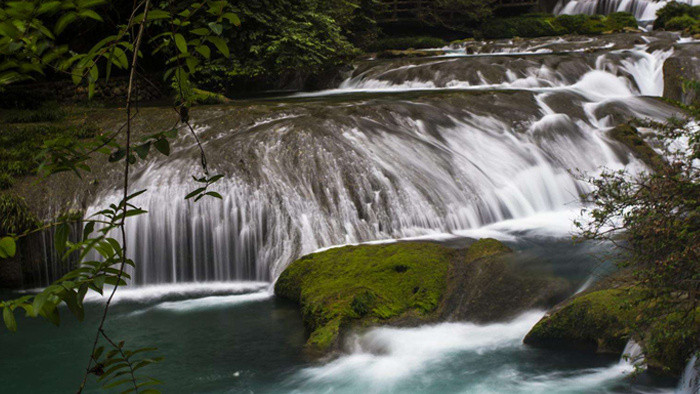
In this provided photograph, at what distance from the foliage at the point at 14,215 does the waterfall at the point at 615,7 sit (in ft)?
78.7

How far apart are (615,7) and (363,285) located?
24656 mm

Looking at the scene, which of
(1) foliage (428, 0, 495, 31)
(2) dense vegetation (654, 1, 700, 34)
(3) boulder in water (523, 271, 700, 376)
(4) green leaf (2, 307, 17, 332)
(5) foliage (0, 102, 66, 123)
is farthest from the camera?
(1) foliage (428, 0, 495, 31)

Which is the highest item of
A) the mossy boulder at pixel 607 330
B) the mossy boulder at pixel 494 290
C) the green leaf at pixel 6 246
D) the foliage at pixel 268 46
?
the foliage at pixel 268 46

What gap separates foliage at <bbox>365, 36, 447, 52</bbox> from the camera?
26.5 meters

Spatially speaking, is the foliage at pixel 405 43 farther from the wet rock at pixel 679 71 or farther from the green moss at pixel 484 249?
the green moss at pixel 484 249

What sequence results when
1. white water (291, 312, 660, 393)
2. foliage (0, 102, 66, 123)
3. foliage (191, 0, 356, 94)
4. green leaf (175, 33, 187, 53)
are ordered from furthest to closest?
foliage (191, 0, 356, 94) → foliage (0, 102, 66, 123) → white water (291, 312, 660, 393) → green leaf (175, 33, 187, 53)

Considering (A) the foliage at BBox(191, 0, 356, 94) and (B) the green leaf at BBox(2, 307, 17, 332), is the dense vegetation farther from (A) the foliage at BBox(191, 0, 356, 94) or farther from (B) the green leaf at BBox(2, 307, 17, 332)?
(B) the green leaf at BBox(2, 307, 17, 332)

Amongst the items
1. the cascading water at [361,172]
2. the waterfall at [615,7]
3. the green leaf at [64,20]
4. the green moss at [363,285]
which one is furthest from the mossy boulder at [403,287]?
the waterfall at [615,7]

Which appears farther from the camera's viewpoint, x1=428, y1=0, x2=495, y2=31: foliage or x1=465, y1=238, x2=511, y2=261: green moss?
x1=428, y1=0, x2=495, y2=31: foliage

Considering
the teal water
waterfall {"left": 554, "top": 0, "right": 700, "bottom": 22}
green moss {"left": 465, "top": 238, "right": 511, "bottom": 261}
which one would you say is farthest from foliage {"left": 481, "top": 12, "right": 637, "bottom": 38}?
the teal water

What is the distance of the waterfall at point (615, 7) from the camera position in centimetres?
2577

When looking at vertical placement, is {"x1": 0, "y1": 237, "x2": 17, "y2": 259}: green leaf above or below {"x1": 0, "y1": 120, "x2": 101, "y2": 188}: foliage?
below

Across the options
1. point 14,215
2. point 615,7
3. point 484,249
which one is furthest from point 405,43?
point 484,249

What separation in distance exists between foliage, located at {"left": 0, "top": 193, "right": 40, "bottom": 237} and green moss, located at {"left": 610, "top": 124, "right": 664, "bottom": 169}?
397 inches
